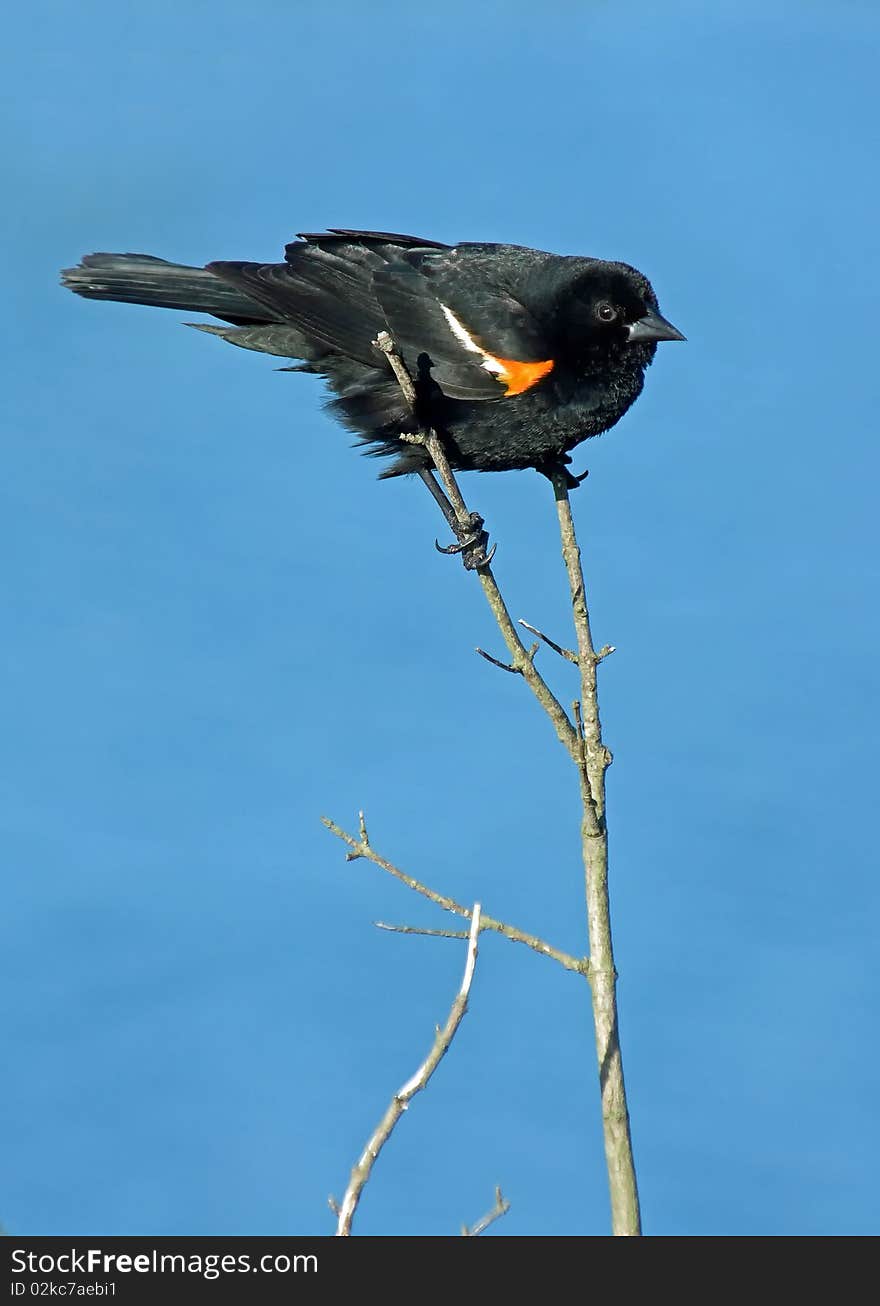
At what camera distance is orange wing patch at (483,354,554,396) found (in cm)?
355

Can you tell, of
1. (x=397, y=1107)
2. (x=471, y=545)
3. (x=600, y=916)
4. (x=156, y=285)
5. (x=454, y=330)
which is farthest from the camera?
(x=156, y=285)

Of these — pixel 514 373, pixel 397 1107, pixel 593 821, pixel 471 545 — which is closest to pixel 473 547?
pixel 471 545

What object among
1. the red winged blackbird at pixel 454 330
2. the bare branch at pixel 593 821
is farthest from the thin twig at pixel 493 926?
the red winged blackbird at pixel 454 330

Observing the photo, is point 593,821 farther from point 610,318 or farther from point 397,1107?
point 610,318

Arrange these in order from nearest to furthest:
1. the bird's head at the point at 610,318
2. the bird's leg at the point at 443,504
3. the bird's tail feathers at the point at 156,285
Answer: the bird's leg at the point at 443,504
the bird's head at the point at 610,318
the bird's tail feathers at the point at 156,285

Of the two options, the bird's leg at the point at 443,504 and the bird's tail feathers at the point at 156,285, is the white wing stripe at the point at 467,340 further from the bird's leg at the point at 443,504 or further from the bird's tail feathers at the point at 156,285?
the bird's tail feathers at the point at 156,285

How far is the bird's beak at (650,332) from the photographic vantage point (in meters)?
3.70

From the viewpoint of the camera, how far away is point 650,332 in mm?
3703

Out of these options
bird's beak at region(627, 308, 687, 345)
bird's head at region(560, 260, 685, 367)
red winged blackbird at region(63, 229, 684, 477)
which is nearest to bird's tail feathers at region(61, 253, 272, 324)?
red winged blackbird at region(63, 229, 684, 477)

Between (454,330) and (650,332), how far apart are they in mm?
523
